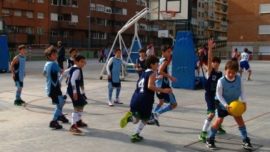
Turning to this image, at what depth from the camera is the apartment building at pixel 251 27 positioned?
72.1 m

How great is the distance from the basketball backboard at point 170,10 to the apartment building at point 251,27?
163ft

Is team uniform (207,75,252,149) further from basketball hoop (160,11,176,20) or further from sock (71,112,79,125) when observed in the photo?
basketball hoop (160,11,176,20)

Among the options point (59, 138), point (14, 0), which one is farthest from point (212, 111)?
point (14, 0)

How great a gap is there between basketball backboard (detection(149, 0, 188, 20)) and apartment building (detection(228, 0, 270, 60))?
4970 centimetres

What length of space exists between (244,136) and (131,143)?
204cm

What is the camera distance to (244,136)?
7805mm

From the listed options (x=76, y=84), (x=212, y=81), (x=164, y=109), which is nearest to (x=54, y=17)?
(x=164, y=109)

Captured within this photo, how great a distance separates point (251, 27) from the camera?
2950 inches

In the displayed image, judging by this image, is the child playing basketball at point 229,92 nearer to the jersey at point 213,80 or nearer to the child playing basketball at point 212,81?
the child playing basketball at point 212,81

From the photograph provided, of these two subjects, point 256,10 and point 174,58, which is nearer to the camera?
point 174,58

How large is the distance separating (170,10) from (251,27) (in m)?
54.9

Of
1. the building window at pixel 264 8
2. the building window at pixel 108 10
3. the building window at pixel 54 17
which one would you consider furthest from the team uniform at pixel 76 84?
the building window at pixel 108 10

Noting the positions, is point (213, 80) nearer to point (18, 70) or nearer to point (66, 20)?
point (18, 70)

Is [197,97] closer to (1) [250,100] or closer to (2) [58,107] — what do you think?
(1) [250,100]
